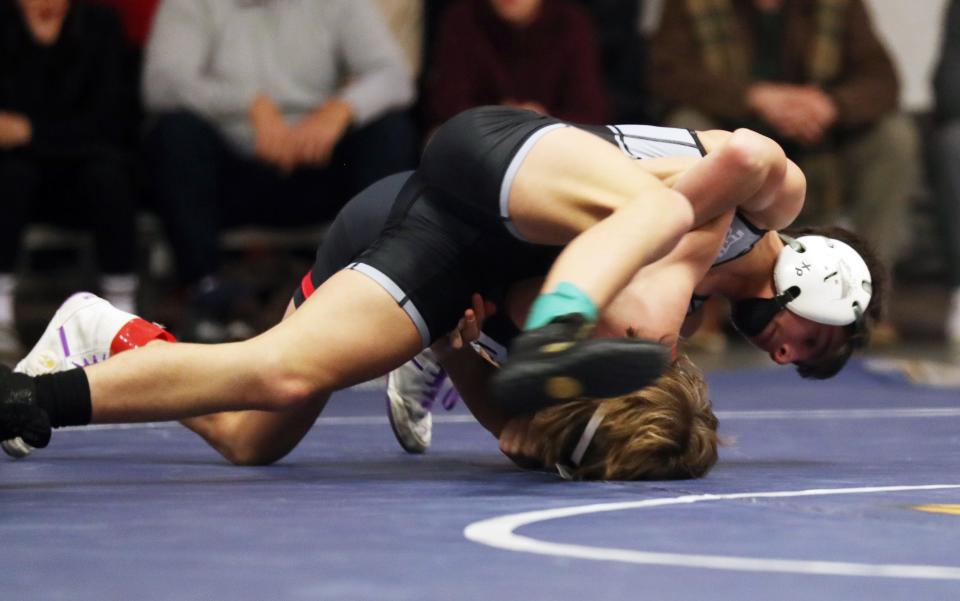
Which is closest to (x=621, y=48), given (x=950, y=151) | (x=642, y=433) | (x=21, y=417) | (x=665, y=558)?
(x=950, y=151)

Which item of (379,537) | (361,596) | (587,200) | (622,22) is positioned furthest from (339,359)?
(622,22)

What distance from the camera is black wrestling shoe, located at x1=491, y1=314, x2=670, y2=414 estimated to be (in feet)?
8.00

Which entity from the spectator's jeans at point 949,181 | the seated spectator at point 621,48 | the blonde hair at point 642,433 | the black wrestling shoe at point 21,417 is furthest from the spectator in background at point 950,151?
the black wrestling shoe at point 21,417

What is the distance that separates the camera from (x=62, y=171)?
630 centimetres

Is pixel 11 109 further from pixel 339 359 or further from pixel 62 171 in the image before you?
pixel 339 359

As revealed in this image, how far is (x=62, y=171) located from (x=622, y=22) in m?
2.37

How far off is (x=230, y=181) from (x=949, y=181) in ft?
9.20

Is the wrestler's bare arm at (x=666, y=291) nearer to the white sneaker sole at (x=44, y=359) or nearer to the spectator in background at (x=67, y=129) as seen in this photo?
the white sneaker sole at (x=44, y=359)

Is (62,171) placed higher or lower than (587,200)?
lower

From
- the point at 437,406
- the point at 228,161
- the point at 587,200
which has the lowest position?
the point at 437,406

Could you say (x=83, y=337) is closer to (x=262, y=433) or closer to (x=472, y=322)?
(x=262, y=433)

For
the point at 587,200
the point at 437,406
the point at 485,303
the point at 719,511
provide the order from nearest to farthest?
the point at 719,511, the point at 587,200, the point at 485,303, the point at 437,406

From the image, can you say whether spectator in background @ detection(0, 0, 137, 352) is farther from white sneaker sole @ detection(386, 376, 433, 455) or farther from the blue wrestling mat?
white sneaker sole @ detection(386, 376, 433, 455)

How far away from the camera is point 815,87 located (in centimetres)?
669
